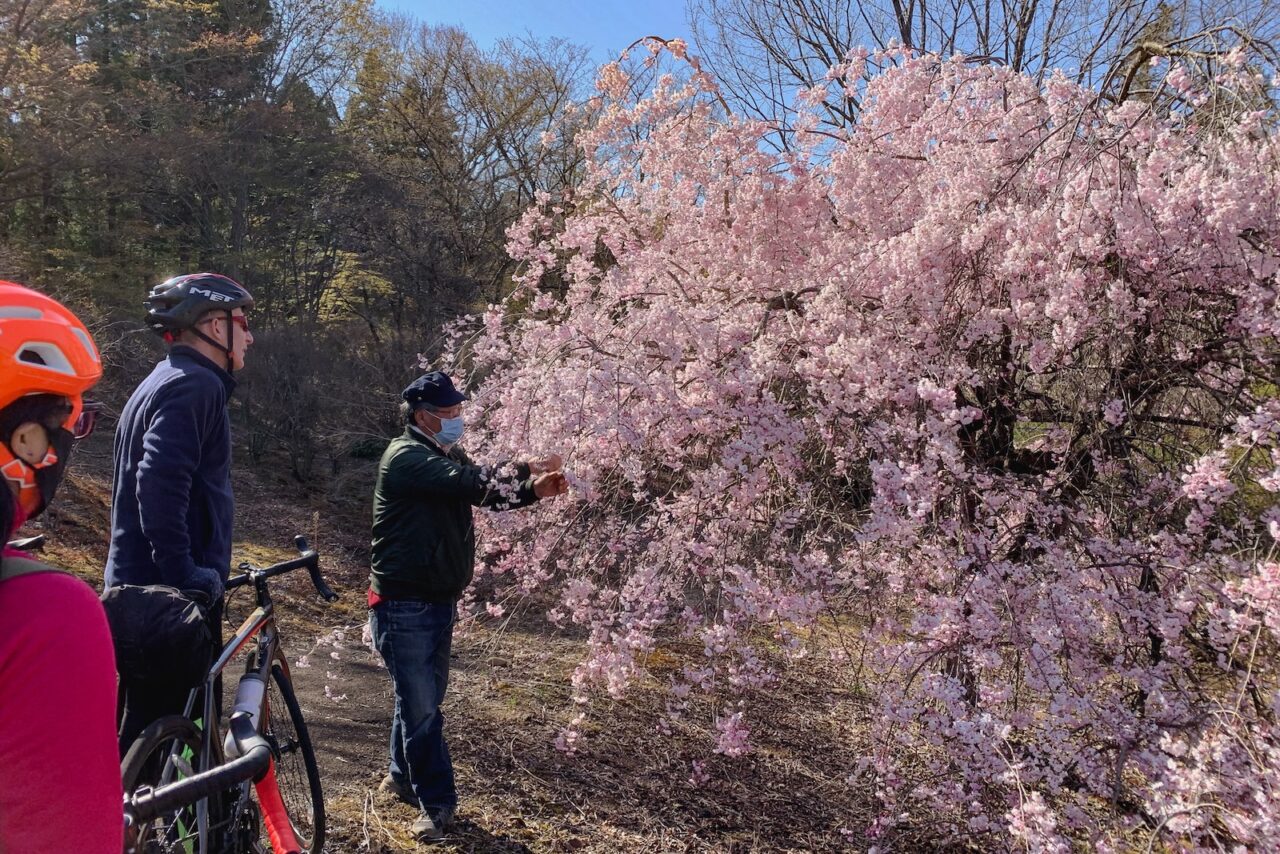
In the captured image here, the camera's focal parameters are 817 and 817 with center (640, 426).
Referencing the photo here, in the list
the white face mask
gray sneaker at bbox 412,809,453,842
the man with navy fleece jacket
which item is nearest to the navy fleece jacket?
the man with navy fleece jacket

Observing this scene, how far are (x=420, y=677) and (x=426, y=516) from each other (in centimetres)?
61

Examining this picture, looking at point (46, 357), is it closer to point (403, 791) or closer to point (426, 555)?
point (426, 555)

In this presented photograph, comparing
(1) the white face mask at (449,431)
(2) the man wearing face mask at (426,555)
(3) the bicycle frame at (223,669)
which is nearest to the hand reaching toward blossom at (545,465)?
(2) the man wearing face mask at (426,555)

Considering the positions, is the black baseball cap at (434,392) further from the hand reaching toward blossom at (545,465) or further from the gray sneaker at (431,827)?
the gray sneaker at (431,827)

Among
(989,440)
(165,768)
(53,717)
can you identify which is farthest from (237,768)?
(989,440)

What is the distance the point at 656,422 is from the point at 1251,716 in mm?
2305

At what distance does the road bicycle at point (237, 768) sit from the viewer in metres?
1.38

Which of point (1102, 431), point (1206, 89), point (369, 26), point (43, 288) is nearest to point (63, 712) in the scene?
point (1102, 431)

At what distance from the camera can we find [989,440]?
394cm

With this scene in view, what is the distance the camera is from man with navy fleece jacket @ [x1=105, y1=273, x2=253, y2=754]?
7.18 feet

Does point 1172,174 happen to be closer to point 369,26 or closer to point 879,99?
point 879,99

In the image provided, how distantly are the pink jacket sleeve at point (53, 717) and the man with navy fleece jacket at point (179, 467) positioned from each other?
130cm

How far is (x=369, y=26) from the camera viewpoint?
19.1 m

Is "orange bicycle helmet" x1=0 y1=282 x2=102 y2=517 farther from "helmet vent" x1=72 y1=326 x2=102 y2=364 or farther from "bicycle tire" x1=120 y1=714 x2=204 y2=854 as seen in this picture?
"bicycle tire" x1=120 y1=714 x2=204 y2=854
